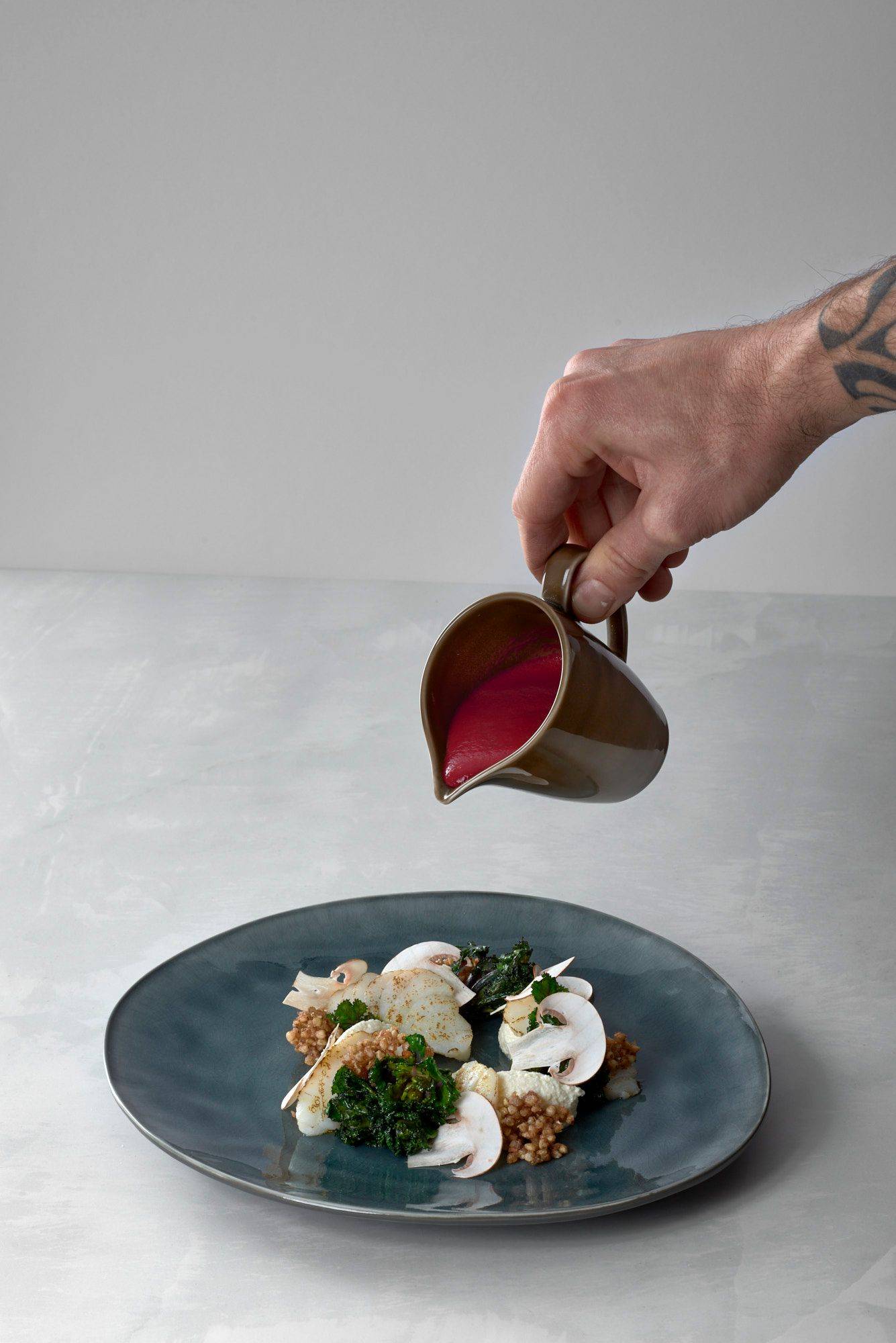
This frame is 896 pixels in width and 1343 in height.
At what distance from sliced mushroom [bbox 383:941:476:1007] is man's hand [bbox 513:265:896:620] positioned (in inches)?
14.6

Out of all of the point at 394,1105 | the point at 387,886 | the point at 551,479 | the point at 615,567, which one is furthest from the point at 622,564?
the point at 387,886

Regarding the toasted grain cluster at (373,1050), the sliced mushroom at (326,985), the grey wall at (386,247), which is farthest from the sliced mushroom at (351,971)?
the grey wall at (386,247)

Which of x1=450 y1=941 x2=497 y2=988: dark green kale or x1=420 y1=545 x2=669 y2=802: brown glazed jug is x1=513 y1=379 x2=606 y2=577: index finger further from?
x1=450 y1=941 x2=497 y2=988: dark green kale

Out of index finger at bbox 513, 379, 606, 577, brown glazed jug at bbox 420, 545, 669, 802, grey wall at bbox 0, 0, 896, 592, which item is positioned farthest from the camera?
grey wall at bbox 0, 0, 896, 592

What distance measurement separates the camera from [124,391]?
3379mm

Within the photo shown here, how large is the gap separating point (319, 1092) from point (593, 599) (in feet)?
1.57

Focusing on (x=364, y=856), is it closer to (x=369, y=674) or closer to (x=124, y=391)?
(x=369, y=674)

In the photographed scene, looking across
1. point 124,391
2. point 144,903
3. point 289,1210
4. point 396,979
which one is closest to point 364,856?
point 144,903

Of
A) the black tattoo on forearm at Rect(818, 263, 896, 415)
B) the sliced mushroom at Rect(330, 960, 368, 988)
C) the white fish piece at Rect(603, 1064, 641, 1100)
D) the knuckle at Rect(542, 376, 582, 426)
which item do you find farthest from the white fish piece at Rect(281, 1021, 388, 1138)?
the black tattoo on forearm at Rect(818, 263, 896, 415)

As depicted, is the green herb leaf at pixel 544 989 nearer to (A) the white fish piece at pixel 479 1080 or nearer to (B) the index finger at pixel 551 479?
(A) the white fish piece at pixel 479 1080

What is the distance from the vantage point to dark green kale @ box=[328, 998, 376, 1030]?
1.17 m

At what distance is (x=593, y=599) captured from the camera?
45.3 inches

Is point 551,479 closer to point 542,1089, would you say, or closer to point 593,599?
point 593,599

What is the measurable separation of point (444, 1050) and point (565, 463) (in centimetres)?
55
